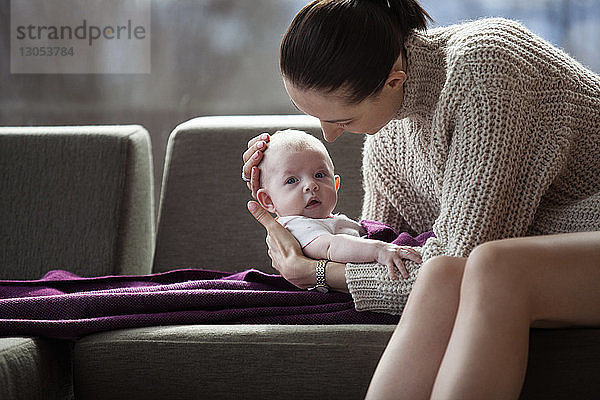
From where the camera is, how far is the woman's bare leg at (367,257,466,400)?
118 cm

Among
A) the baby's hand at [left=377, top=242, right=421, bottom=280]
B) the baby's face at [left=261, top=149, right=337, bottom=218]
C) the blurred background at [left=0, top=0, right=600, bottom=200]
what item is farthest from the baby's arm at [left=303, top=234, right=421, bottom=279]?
the blurred background at [left=0, top=0, right=600, bottom=200]

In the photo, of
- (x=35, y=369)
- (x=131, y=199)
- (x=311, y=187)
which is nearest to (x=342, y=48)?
(x=311, y=187)

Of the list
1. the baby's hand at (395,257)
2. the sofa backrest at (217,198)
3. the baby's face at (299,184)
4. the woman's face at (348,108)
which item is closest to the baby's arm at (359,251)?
the baby's hand at (395,257)

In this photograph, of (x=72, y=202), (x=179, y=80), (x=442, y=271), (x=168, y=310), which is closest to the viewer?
(x=442, y=271)

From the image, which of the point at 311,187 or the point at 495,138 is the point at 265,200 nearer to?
the point at 311,187

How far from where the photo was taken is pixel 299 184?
5.81ft

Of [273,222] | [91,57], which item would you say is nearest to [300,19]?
[273,222]

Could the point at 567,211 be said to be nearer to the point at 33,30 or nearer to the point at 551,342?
the point at 551,342

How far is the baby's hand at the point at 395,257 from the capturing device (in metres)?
1.52

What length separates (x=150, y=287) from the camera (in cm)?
173

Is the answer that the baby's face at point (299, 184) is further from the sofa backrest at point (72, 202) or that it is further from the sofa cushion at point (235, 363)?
the sofa backrest at point (72, 202)

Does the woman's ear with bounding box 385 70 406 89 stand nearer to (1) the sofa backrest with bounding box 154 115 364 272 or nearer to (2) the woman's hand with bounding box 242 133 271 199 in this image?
(2) the woman's hand with bounding box 242 133 271 199

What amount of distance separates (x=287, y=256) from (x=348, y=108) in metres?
0.36

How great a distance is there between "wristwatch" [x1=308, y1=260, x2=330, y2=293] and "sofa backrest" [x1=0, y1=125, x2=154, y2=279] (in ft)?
2.40
